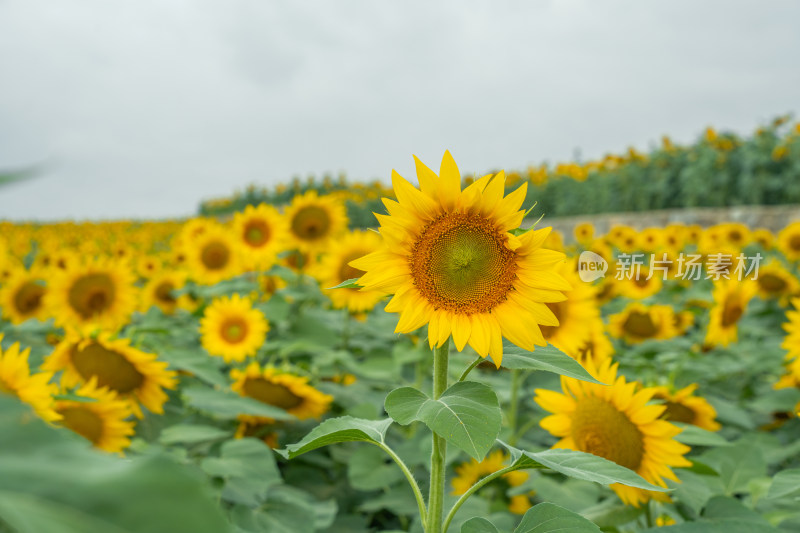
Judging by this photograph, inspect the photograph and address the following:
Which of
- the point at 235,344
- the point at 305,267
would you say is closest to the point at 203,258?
the point at 305,267

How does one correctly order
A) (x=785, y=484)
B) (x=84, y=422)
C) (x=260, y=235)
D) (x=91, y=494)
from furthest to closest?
1. (x=260, y=235)
2. (x=84, y=422)
3. (x=785, y=484)
4. (x=91, y=494)

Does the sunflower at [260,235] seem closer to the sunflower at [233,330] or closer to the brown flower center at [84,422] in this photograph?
the sunflower at [233,330]

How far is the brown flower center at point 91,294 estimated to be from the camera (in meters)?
2.96

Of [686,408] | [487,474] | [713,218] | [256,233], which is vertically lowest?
[487,474]

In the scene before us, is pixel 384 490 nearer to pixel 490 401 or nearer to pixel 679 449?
pixel 679 449

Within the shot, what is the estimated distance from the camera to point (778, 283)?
3518 mm

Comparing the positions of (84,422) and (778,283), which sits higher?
(778,283)

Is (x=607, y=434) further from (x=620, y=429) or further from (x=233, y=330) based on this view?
(x=233, y=330)

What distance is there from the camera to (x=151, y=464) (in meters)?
0.32

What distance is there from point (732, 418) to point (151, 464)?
231 centimetres

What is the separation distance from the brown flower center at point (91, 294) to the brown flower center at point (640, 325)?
253 centimetres

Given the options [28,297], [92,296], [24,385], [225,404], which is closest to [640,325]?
[225,404]

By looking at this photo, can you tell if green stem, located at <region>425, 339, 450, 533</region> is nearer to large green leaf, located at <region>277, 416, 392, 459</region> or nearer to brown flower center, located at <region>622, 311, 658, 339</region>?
large green leaf, located at <region>277, 416, 392, 459</region>

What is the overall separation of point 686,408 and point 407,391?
125cm
